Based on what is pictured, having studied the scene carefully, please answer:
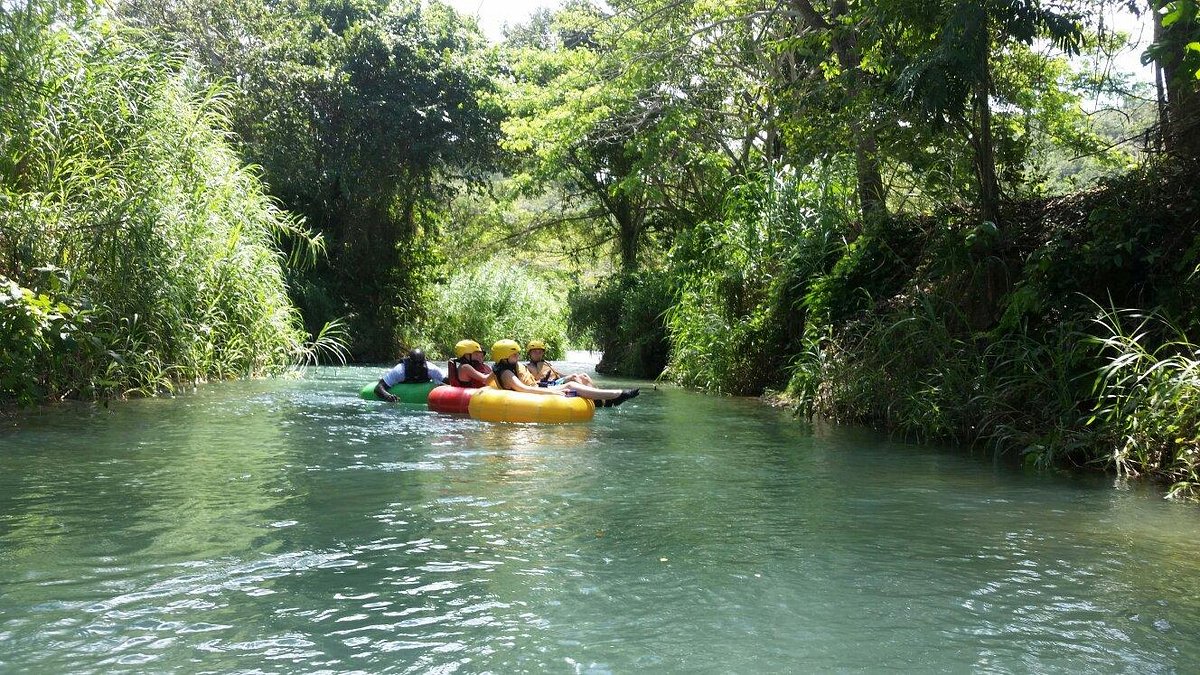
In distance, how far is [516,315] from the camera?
87.0 ft

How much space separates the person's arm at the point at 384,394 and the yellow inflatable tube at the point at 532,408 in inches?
76.9

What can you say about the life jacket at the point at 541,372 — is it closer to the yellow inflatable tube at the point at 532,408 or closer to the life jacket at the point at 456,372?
the life jacket at the point at 456,372

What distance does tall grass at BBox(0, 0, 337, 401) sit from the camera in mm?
9867

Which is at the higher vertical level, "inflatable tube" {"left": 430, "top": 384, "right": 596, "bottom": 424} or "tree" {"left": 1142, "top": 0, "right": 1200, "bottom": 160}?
"tree" {"left": 1142, "top": 0, "right": 1200, "bottom": 160}

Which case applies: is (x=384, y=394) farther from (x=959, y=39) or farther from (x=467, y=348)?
(x=959, y=39)

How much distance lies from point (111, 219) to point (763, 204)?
838cm

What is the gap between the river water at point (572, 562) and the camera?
360 centimetres

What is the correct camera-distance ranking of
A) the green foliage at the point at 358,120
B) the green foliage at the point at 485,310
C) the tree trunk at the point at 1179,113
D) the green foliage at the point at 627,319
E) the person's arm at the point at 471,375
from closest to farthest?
the tree trunk at the point at 1179,113
the person's arm at the point at 471,375
the green foliage at the point at 627,319
the green foliage at the point at 358,120
the green foliage at the point at 485,310

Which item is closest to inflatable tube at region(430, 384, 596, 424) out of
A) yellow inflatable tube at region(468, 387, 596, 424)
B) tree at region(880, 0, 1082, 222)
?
yellow inflatable tube at region(468, 387, 596, 424)

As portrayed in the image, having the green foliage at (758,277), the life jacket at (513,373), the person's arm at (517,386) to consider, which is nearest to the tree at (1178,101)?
the green foliage at (758,277)

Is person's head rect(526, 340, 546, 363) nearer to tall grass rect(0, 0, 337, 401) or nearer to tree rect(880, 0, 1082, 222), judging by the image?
tall grass rect(0, 0, 337, 401)

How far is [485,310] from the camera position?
2641cm

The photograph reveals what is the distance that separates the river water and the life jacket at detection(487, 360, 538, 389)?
2871 mm

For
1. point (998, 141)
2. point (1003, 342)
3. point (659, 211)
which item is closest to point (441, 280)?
point (659, 211)
